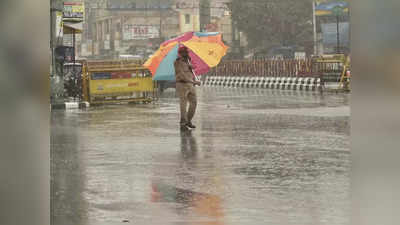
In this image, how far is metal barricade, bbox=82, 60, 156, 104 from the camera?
2731 centimetres

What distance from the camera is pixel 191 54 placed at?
19047mm

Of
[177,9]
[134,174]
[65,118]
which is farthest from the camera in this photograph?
[177,9]

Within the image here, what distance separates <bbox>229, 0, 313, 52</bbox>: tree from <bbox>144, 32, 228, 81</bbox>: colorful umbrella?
4483cm

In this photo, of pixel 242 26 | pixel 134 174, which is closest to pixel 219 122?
pixel 134 174

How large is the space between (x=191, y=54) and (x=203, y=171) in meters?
8.85

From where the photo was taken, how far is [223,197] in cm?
839

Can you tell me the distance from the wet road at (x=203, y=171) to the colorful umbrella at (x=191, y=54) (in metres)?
1.20

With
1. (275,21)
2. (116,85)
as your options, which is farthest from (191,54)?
(275,21)

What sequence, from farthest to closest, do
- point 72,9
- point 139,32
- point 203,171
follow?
point 139,32 < point 72,9 < point 203,171

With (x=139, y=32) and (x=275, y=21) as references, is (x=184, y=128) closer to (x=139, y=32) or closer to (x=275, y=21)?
(x=275, y=21)
